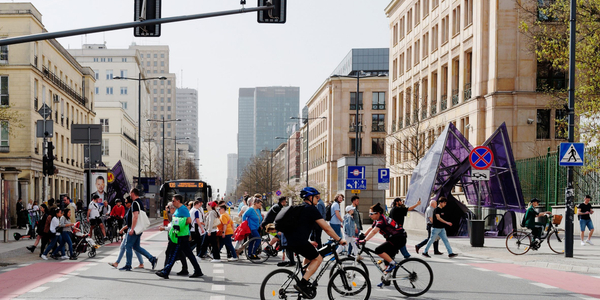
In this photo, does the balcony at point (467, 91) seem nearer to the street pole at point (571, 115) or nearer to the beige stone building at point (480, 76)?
the beige stone building at point (480, 76)

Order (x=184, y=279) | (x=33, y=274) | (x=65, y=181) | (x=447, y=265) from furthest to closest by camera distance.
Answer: (x=65, y=181) < (x=447, y=265) < (x=33, y=274) < (x=184, y=279)

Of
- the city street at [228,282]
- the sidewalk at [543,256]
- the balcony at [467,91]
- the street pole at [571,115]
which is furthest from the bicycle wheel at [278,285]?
the balcony at [467,91]

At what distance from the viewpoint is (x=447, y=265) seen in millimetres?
18844

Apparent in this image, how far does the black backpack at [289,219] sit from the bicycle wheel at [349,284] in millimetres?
1288

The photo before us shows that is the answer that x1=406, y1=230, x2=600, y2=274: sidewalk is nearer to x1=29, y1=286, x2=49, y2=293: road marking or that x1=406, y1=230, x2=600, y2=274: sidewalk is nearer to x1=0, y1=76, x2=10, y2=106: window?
x1=29, y1=286, x2=49, y2=293: road marking

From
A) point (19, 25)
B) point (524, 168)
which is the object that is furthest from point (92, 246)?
point (19, 25)

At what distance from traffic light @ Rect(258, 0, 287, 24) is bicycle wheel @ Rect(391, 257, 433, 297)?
510cm

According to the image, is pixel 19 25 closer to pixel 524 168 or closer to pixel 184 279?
pixel 524 168

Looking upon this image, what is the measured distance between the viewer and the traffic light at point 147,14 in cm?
1395

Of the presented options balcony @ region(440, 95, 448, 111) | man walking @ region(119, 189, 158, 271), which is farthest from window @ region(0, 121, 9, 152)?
man walking @ region(119, 189, 158, 271)

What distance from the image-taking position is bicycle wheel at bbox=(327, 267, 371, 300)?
11.3 m

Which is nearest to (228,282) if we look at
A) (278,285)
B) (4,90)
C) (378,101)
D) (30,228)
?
(278,285)

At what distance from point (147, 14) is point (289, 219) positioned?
555 cm

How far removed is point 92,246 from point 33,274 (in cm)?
517
